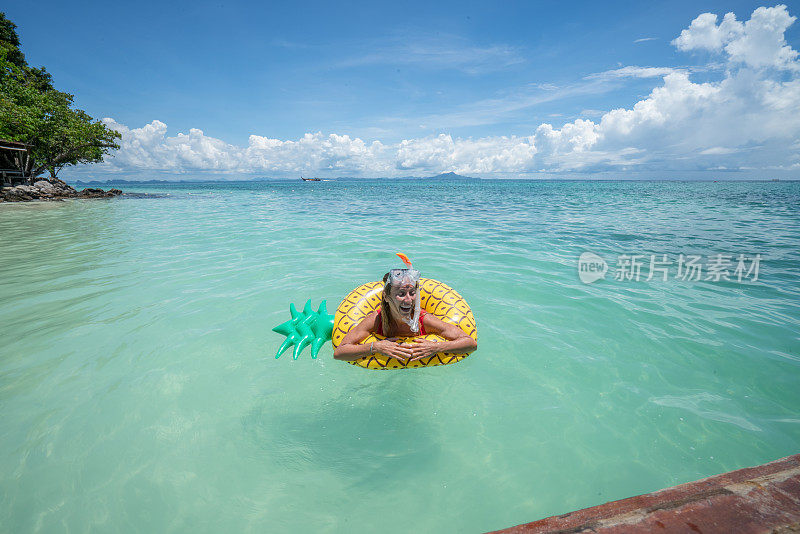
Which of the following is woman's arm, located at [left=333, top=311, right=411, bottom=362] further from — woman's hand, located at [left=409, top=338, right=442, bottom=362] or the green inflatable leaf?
the green inflatable leaf

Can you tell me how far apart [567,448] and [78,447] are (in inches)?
171

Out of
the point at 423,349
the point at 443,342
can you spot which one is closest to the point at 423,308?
the point at 443,342

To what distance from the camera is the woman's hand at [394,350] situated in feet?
10.9

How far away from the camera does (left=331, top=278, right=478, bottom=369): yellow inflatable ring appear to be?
11.9ft

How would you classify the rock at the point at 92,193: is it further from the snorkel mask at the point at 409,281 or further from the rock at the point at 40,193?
the snorkel mask at the point at 409,281

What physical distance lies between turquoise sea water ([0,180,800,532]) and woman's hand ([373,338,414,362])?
0.60 m

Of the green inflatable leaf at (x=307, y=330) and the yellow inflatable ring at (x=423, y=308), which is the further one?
the green inflatable leaf at (x=307, y=330)

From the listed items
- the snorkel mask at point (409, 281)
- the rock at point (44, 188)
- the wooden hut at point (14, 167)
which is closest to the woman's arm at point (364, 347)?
the snorkel mask at point (409, 281)

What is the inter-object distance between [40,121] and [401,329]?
3338 cm

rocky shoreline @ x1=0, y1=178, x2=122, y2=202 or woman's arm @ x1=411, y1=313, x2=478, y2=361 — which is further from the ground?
rocky shoreline @ x1=0, y1=178, x2=122, y2=202

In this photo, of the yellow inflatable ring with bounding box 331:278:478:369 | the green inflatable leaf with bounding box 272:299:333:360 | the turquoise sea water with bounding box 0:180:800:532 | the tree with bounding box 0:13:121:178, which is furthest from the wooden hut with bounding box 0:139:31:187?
the yellow inflatable ring with bounding box 331:278:478:369

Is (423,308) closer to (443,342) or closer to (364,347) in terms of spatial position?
(443,342)

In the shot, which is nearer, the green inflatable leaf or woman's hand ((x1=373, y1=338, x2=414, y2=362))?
woman's hand ((x1=373, y1=338, x2=414, y2=362))

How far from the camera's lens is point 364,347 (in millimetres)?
3471
